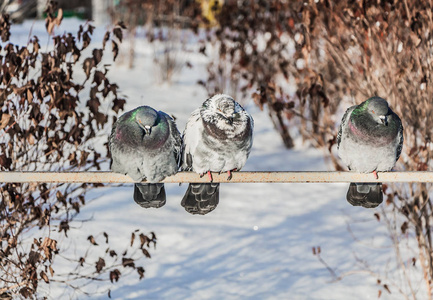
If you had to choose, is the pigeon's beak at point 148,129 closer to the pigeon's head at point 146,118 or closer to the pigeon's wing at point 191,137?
the pigeon's head at point 146,118

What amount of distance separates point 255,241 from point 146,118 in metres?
3.38

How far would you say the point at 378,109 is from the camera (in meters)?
3.14

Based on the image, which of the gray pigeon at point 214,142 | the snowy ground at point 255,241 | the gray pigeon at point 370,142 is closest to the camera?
the gray pigeon at point 214,142

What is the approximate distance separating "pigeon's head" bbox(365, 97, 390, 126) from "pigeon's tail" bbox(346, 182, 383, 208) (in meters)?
0.41

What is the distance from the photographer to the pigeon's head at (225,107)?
303 cm

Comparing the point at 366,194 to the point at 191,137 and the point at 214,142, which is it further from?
the point at 191,137

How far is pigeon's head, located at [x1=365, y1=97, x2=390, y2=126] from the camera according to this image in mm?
3139

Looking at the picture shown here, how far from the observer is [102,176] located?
291 centimetres

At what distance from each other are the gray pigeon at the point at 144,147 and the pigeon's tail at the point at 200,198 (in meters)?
0.21

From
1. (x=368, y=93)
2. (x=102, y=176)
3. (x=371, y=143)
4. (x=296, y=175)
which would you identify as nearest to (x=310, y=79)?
(x=368, y=93)

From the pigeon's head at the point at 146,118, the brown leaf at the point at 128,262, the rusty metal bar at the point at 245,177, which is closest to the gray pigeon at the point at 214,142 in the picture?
Answer: the rusty metal bar at the point at 245,177

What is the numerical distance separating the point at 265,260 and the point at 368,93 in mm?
1971

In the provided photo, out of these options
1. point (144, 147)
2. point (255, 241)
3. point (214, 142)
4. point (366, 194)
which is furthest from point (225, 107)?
point (255, 241)

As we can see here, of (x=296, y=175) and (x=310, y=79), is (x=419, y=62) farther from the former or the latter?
(x=296, y=175)
